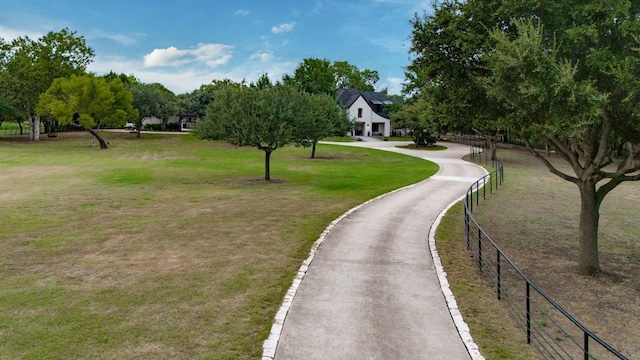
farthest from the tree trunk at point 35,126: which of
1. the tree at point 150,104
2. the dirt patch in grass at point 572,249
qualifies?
the dirt patch in grass at point 572,249

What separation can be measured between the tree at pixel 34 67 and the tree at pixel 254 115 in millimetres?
50024

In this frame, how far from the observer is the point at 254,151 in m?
60.0

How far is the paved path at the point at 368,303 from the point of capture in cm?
802

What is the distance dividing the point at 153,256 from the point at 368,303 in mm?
7165

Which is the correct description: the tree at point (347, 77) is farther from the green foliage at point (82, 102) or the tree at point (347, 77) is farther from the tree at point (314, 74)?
the green foliage at point (82, 102)

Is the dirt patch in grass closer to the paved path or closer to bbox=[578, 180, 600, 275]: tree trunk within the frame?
bbox=[578, 180, 600, 275]: tree trunk

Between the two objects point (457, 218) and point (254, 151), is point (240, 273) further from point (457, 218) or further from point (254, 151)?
point (254, 151)

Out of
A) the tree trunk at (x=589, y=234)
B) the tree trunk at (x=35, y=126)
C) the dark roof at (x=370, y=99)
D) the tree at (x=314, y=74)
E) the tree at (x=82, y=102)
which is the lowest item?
the tree trunk at (x=589, y=234)

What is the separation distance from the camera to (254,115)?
92.1 ft

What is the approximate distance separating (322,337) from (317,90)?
76416 millimetres

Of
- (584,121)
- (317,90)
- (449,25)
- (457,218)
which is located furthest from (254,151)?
(584,121)

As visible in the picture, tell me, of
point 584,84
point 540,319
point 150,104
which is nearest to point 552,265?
point 540,319

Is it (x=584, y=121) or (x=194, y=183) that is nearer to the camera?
(x=584, y=121)

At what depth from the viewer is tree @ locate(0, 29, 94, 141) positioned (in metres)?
64.3
